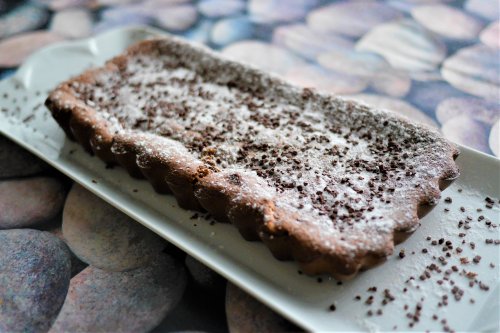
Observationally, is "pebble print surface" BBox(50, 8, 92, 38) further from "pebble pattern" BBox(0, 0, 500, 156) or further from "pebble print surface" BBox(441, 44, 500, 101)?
"pebble print surface" BBox(441, 44, 500, 101)

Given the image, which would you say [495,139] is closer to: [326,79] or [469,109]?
[469,109]

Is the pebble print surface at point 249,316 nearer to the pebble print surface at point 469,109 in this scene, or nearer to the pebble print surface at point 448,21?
the pebble print surface at point 469,109

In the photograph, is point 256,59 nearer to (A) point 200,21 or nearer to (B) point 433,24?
(A) point 200,21

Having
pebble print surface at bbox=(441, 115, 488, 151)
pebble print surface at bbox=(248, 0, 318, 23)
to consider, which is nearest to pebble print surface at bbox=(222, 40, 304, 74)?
pebble print surface at bbox=(248, 0, 318, 23)

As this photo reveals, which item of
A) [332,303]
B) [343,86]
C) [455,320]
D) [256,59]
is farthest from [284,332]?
[256,59]

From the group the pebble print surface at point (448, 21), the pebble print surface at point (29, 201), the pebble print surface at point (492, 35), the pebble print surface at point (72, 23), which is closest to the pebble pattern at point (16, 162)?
the pebble print surface at point (29, 201)

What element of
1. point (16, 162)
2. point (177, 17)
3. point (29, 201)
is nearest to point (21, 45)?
point (177, 17)
